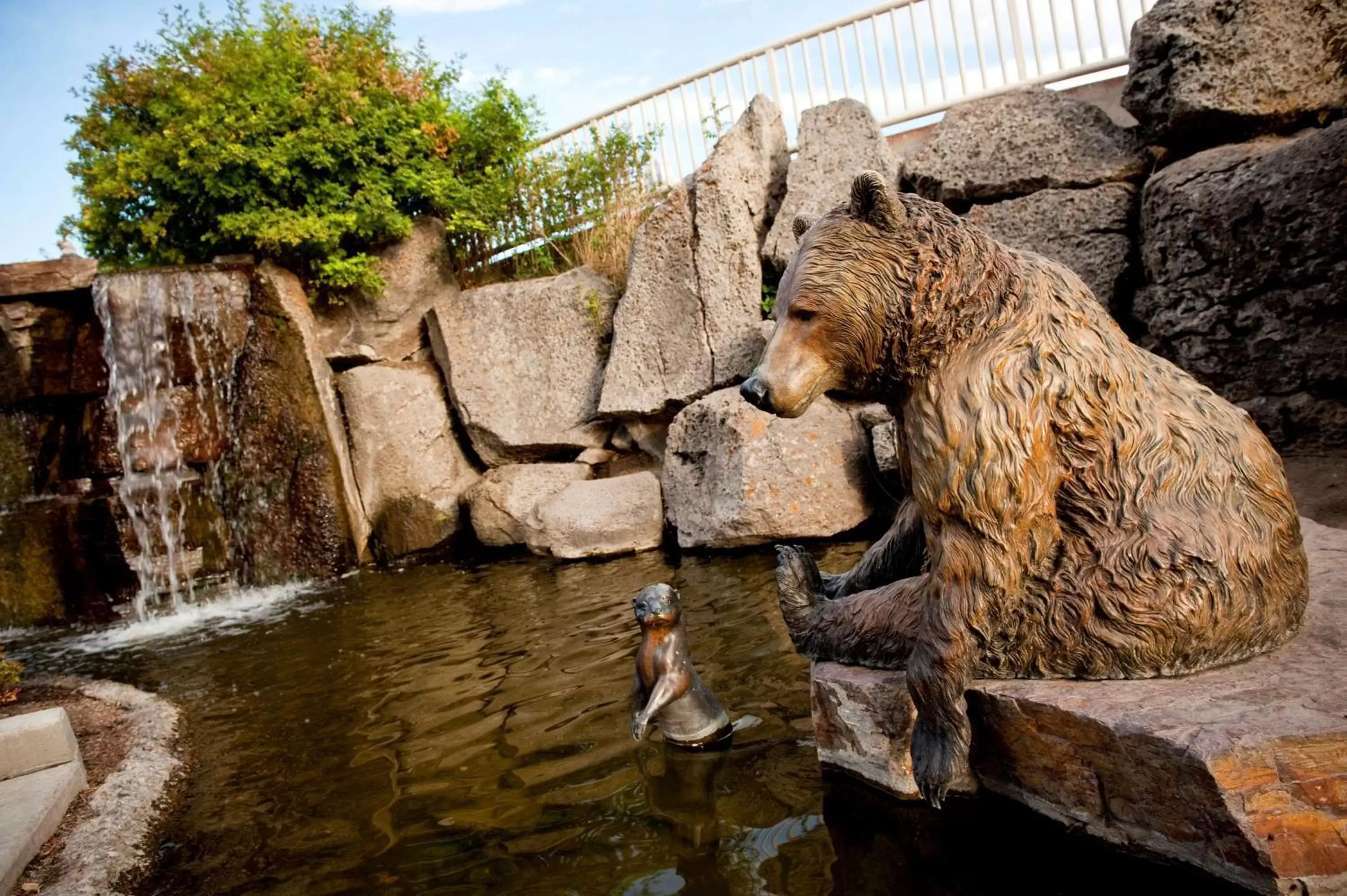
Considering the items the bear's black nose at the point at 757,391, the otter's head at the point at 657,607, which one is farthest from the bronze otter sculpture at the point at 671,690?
the bear's black nose at the point at 757,391

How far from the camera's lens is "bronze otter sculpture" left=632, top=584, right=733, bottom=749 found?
3.22m

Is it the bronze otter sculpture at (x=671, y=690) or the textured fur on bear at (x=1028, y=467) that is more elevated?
the textured fur on bear at (x=1028, y=467)

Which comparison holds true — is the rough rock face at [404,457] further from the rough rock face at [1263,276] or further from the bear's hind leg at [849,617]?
the rough rock face at [1263,276]

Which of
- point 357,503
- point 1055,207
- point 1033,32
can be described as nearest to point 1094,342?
point 1055,207

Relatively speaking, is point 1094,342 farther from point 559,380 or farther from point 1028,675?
point 559,380

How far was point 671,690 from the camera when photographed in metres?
3.22

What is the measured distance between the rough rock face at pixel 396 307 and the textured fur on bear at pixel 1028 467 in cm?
924

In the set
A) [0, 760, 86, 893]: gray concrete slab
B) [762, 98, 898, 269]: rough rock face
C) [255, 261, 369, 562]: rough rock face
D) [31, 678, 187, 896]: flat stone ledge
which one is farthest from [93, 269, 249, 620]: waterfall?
[762, 98, 898, 269]: rough rock face

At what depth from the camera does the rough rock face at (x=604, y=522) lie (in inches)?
302

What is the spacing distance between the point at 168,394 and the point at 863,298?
8.98 meters

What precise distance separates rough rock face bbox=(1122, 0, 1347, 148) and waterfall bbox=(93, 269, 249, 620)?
9.34m

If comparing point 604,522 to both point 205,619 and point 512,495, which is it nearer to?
point 512,495

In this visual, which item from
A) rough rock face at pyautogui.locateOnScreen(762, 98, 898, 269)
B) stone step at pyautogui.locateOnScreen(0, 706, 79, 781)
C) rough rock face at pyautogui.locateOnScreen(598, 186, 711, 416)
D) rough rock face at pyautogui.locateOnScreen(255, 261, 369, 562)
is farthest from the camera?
rough rock face at pyautogui.locateOnScreen(255, 261, 369, 562)

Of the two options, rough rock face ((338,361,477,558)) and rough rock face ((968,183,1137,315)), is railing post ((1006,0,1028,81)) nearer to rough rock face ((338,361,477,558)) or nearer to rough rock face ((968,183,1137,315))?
rough rock face ((968,183,1137,315))
